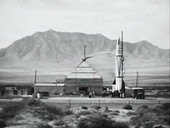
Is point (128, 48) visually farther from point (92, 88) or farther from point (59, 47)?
point (92, 88)

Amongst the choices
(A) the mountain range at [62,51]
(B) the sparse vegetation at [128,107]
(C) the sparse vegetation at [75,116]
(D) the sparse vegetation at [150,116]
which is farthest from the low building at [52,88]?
(D) the sparse vegetation at [150,116]

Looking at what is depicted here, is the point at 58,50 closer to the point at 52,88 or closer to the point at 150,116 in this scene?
the point at 150,116

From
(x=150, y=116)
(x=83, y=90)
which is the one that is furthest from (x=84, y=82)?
(x=150, y=116)

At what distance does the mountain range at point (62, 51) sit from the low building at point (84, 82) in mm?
3341

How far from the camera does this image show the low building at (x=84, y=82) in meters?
20.7

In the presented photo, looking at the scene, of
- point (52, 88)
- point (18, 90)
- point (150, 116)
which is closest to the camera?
point (150, 116)

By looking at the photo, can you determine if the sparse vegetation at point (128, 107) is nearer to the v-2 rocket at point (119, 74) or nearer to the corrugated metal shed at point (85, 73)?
the v-2 rocket at point (119, 74)

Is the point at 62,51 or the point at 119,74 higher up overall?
the point at 62,51

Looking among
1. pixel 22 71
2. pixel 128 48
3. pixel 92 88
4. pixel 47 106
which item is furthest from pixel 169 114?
pixel 92 88

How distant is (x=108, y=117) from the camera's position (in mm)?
12531

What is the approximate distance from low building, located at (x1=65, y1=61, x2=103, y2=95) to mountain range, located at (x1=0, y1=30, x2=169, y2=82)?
132 inches

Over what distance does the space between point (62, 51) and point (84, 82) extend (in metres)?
6.29

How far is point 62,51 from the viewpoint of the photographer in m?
15.1

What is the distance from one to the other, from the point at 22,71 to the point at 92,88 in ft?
26.0
